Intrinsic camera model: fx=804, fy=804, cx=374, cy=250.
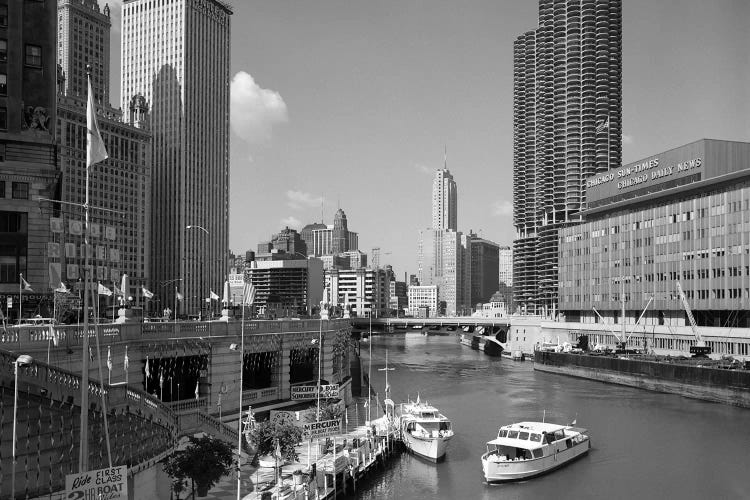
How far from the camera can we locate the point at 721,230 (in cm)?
13450

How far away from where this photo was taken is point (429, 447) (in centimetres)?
7056

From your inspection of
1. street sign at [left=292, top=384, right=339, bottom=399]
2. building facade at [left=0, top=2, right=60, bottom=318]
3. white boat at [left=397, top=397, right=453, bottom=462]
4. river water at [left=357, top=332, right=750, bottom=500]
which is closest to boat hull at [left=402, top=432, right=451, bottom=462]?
white boat at [left=397, top=397, right=453, bottom=462]

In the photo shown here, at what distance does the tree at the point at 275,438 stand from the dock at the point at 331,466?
58.4 inches

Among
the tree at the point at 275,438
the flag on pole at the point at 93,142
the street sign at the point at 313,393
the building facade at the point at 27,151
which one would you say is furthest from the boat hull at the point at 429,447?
the flag on pole at the point at 93,142

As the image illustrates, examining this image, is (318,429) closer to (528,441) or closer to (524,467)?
(524,467)

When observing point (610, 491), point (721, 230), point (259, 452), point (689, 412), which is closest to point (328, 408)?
point (259, 452)

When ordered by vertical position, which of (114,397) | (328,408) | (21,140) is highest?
(21,140)

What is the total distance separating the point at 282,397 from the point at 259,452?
59.2 ft

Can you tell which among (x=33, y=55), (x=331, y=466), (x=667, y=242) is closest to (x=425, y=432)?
(x=331, y=466)

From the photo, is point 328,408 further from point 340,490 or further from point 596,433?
point 596,433

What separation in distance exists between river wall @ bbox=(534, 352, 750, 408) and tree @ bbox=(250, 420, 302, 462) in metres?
71.0

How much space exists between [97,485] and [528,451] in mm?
46779

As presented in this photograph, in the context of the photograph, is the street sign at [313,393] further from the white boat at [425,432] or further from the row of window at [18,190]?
the row of window at [18,190]

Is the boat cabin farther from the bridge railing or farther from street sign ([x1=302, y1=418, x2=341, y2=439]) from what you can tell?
the bridge railing
